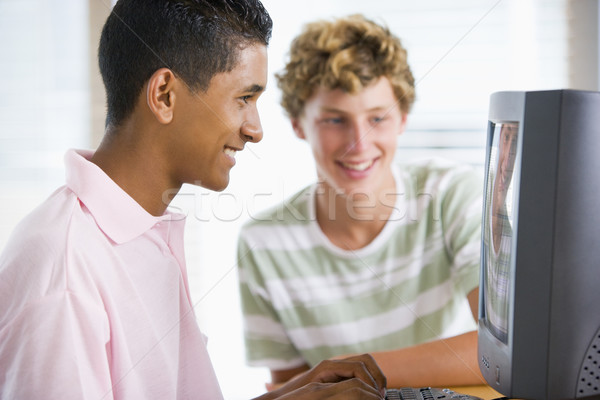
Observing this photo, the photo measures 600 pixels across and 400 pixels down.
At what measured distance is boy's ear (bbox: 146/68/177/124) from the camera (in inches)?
30.7

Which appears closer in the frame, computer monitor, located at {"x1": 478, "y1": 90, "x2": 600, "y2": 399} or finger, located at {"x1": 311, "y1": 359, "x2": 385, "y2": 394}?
computer monitor, located at {"x1": 478, "y1": 90, "x2": 600, "y2": 399}

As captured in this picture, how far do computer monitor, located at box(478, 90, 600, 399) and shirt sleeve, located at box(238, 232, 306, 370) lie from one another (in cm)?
86

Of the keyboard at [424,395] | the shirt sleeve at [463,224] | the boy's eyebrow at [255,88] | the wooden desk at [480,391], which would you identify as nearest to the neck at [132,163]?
the boy's eyebrow at [255,88]

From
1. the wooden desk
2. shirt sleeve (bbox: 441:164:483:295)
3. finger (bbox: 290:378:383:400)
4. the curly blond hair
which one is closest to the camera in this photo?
finger (bbox: 290:378:383:400)

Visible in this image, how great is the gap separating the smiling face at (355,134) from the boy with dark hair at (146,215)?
1.85 feet

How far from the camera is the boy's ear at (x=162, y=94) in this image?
781 millimetres

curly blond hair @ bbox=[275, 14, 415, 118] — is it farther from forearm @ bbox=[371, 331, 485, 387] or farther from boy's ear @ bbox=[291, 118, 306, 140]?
forearm @ bbox=[371, 331, 485, 387]

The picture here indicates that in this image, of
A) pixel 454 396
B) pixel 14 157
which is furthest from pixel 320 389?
pixel 14 157

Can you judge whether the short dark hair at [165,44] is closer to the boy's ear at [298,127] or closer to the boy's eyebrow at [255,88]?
the boy's eyebrow at [255,88]

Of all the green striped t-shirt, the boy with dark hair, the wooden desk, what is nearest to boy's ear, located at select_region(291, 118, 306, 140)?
the green striped t-shirt

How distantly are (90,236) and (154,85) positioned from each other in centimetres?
23

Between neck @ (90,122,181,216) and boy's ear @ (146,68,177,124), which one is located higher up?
boy's ear @ (146,68,177,124)

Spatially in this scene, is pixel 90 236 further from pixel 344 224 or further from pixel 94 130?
pixel 94 130

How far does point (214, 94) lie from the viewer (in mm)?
819
